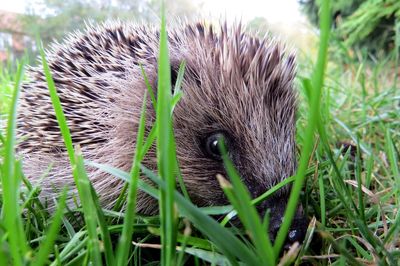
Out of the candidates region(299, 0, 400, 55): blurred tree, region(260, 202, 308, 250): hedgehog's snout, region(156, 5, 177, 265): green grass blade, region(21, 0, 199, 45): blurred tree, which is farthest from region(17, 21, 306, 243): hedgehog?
region(21, 0, 199, 45): blurred tree

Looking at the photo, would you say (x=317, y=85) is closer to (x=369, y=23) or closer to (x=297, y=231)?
(x=297, y=231)

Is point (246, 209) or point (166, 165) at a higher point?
point (166, 165)

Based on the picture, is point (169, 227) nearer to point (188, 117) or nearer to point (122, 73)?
point (188, 117)

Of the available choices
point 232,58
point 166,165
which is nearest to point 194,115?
point 232,58

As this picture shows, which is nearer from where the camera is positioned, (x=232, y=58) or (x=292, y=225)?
(x=292, y=225)

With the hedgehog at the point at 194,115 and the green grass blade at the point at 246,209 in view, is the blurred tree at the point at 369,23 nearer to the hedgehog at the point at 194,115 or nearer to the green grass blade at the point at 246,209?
the hedgehog at the point at 194,115

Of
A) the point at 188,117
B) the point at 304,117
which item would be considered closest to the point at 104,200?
the point at 188,117

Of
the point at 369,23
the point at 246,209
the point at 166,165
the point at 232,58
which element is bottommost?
the point at 246,209

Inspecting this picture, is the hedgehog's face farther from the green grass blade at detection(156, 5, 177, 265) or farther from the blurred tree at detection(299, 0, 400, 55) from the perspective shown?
the blurred tree at detection(299, 0, 400, 55)
